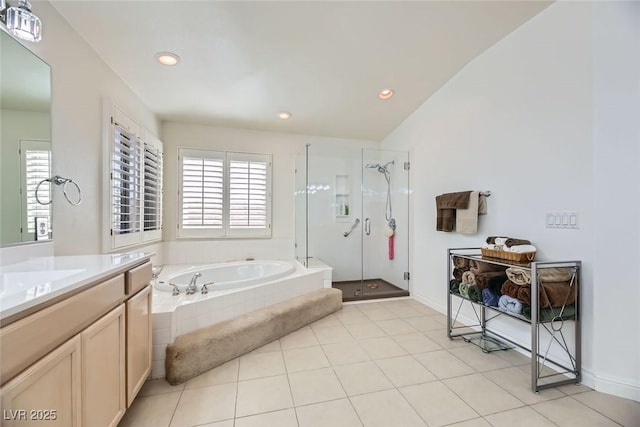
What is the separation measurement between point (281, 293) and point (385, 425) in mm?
1603

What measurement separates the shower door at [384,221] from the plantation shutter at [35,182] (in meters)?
3.39

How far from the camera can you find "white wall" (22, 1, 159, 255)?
171 centimetres

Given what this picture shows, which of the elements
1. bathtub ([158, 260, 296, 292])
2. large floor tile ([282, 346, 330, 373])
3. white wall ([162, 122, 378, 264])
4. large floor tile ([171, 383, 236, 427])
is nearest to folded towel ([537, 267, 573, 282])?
large floor tile ([282, 346, 330, 373])

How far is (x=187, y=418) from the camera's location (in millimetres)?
1562

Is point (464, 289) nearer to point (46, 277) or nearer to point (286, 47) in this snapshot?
point (286, 47)

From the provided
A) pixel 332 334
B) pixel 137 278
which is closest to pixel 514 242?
pixel 332 334

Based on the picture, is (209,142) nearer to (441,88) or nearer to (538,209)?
(441,88)

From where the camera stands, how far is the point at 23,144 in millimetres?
1459

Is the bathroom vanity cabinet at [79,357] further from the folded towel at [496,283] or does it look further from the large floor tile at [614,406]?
the large floor tile at [614,406]

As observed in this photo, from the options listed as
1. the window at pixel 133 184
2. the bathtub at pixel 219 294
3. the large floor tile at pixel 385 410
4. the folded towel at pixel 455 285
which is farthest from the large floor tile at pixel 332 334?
the window at pixel 133 184

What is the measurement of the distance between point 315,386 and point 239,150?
123 inches

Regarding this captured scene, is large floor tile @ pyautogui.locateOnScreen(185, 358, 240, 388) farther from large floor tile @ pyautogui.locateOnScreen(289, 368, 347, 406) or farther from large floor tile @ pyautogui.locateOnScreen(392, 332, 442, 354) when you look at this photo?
large floor tile @ pyautogui.locateOnScreen(392, 332, 442, 354)

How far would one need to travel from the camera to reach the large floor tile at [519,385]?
5.81 feet

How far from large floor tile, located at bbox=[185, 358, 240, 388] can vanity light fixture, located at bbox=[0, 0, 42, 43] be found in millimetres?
2108
